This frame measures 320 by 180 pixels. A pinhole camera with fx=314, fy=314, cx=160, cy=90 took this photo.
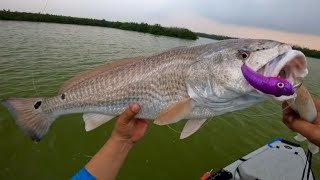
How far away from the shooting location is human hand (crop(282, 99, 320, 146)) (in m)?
2.53

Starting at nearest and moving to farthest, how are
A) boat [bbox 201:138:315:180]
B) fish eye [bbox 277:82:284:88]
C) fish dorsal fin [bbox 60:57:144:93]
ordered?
1. fish eye [bbox 277:82:284:88]
2. fish dorsal fin [bbox 60:57:144:93]
3. boat [bbox 201:138:315:180]

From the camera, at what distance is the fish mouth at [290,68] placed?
209 centimetres

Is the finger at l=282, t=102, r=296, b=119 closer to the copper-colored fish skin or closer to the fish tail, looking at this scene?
the copper-colored fish skin

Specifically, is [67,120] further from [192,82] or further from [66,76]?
[192,82]

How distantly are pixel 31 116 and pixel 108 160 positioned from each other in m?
1.14

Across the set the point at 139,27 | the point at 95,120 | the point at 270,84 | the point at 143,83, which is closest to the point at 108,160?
the point at 95,120

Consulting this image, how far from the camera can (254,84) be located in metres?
2.18

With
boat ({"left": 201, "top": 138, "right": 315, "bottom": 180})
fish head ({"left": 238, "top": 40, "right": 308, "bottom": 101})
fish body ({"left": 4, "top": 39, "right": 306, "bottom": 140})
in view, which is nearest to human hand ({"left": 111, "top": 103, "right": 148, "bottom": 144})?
fish body ({"left": 4, "top": 39, "right": 306, "bottom": 140})

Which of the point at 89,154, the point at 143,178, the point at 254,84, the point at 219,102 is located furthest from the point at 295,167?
the point at 89,154

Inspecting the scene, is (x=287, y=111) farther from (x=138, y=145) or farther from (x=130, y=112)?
(x=138, y=145)

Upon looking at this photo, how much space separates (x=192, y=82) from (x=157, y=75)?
39cm

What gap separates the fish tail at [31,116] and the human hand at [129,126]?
89 cm

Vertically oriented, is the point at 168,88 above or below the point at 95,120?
above

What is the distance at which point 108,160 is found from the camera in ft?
9.94
